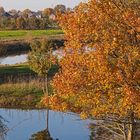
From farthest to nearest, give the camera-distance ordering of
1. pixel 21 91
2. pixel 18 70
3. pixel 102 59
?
pixel 18 70 → pixel 21 91 → pixel 102 59

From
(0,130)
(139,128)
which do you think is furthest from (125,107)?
(0,130)

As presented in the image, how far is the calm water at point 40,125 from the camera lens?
1508 inches

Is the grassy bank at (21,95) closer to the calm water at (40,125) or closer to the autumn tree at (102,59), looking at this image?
the calm water at (40,125)

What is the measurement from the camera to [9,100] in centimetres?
4825

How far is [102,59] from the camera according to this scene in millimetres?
19188

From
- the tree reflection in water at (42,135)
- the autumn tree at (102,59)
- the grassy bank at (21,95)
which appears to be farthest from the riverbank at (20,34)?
the autumn tree at (102,59)

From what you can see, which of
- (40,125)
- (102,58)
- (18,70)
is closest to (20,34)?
(18,70)

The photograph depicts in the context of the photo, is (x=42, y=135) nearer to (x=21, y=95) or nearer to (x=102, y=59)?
(x=21, y=95)

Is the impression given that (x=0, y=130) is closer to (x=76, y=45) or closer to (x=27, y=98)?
(x=27, y=98)

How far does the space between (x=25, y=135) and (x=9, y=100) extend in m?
10.3

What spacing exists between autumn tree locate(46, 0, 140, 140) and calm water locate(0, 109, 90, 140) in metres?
16.9

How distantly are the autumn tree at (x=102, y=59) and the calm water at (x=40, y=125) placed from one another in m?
16.9

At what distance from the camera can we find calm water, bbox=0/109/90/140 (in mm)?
38312

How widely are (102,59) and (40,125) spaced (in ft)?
77.1
